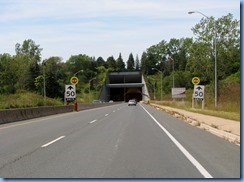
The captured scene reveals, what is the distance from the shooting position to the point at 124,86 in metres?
170

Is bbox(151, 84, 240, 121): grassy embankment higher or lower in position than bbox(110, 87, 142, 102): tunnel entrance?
higher

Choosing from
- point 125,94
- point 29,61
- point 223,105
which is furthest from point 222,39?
point 125,94

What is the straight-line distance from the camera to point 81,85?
17925cm

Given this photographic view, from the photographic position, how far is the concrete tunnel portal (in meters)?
168

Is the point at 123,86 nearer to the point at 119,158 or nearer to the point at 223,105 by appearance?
the point at 223,105

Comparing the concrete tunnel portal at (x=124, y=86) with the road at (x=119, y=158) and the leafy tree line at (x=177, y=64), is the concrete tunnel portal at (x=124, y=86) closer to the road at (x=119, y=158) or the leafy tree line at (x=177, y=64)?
the leafy tree line at (x=177, y=64)

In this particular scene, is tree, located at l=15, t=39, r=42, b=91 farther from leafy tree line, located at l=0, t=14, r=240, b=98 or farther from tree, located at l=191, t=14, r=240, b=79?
tree, located at l=191, t=14, r=240, b=79

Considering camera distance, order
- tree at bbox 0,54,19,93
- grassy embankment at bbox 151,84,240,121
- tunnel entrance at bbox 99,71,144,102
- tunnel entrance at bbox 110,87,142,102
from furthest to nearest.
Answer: tunnel entrance at bbox 110,87,142,102
tunnel entrance at bbox 99,71,144,102
tree at bbox 0,54,19,93
grassy embankment at bbox 151,84,240,121

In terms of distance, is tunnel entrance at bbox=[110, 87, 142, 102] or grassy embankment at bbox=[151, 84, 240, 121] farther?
tunnel entrance at bbox=[110, 87, 142, 102]

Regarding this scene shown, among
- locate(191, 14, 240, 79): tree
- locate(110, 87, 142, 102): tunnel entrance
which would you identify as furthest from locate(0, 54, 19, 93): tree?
locate(191, 14, 240, 79): tree

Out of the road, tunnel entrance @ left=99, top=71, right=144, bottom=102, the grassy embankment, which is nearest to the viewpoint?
the road

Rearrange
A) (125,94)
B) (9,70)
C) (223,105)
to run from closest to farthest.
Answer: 1. (223,105)
2. (9,70)
3. (125,94)

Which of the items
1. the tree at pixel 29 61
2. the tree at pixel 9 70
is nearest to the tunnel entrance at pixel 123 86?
the tree at pixel 29 61

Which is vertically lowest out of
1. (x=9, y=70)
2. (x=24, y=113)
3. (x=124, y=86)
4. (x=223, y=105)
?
(x=24, y=113)
